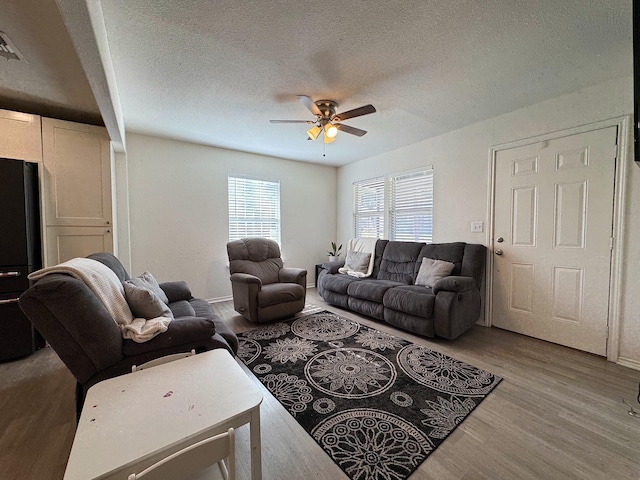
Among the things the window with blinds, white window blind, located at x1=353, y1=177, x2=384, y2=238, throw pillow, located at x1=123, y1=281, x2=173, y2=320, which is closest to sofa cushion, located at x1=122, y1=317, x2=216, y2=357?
throw pillow, located at x1=123, y1=281, x2=173, y2=320

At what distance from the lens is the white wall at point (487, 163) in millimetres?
2209

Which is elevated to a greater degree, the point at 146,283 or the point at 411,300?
the point at 146,283

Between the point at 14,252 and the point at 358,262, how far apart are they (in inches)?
146

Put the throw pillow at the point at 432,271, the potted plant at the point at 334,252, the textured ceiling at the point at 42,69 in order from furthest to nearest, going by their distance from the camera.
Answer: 1. the potted plant at the point at 334,252
2. the throw pillow at the point at 432,271
3. the textured ceiling at the point at 42,69

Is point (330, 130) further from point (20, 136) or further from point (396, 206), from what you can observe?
point (20, 136)

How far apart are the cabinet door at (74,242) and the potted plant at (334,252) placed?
349 centimetres

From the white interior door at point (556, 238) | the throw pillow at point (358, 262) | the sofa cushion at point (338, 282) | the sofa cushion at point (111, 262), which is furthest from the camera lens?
the throw pillow at point (358, 262)

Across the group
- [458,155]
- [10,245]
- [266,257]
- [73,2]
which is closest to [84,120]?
[10,245]

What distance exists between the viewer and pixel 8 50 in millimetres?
1810

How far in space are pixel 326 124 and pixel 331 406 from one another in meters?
2.43

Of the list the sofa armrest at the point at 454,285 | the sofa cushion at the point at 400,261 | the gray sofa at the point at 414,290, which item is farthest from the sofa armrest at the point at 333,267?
the sofa armrest at the point at 454,285

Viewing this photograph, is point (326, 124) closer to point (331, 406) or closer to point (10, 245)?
point (331, 406)

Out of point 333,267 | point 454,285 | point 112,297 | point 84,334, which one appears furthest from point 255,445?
point 333,267

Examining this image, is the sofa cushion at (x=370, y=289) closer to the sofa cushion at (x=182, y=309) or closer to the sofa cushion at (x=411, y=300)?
the sofa cushion at (x=411, y=300)
